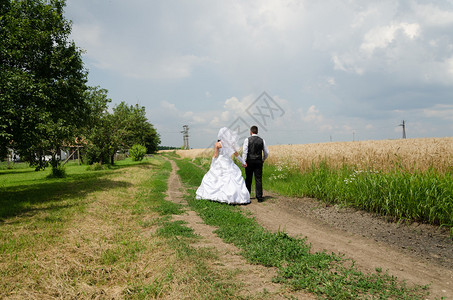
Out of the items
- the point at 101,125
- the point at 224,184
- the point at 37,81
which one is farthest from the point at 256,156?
the point at 101,125

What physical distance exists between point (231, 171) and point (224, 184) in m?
0.62

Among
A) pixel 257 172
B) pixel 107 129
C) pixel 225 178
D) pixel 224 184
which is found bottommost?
pixel 224 184

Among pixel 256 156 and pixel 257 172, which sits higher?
pixel 256 156

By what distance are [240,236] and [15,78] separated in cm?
1069

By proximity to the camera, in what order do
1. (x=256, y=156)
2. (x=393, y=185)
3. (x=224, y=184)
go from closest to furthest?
(x=393, y=185) → (x=224, y=184) → (x=256, y=156)

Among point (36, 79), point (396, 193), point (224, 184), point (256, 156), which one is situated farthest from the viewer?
point (36, 79)

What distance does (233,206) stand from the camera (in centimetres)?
848

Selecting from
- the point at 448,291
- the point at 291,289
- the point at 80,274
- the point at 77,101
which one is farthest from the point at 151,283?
the point at 77,101

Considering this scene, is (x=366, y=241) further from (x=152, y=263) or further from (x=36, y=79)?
(x=36, y=79)

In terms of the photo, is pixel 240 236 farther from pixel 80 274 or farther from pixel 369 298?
pixel 80 274

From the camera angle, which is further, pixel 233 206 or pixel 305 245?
pixel 233 206

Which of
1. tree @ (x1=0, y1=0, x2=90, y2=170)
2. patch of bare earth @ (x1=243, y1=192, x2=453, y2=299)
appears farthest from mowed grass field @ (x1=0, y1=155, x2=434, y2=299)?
tree @ (x1=0, y1=0, x2=90, y2=170)

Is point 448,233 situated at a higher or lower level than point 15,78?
lower

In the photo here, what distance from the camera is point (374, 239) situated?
18.2 ft
